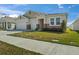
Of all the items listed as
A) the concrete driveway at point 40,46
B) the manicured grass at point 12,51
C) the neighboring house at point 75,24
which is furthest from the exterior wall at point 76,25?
the manicured grass at point 12,51

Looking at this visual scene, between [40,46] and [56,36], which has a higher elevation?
[56,36]

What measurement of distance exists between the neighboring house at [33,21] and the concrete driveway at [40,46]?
155 mm

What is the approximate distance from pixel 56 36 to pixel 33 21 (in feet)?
1.55

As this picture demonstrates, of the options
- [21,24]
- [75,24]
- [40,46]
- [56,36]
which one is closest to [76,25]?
[75,24]

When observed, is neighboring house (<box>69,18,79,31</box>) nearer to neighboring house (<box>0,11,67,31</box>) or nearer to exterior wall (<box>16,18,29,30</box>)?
neighboring house (<box>0,11,67,31</box>)

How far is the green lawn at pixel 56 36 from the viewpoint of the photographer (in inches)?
169

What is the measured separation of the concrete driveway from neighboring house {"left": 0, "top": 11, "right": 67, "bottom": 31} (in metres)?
0.16

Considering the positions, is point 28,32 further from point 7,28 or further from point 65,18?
point 65,18

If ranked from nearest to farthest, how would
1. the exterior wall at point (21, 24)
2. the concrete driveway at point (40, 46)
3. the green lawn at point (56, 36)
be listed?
1. the concrete driveway at point (40, 46)
2. the green lawn at point (56, 36)
3. the exterior wall at point (21, 24)

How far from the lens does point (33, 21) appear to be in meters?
4.48

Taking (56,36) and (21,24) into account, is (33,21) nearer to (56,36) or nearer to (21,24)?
(21,24)

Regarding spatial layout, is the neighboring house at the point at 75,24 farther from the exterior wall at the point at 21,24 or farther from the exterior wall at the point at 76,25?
the exterior wall at the point at 21,24

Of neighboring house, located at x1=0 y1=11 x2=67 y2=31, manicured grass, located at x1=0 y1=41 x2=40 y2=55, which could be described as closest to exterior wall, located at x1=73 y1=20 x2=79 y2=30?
neighboring house, located at x1=0 y1=11 x2=67 y2=31
